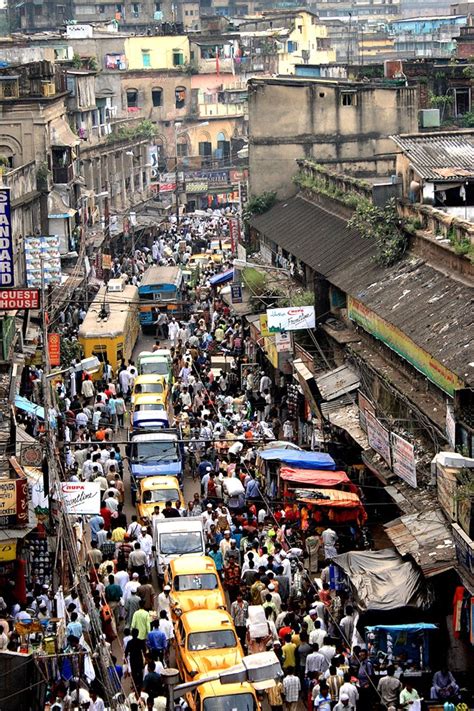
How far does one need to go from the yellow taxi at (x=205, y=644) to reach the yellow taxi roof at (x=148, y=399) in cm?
1437

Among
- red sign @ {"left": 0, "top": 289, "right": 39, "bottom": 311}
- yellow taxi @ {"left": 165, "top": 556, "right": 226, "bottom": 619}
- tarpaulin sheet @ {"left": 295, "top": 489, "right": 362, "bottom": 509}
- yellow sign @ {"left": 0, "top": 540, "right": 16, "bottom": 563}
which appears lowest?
yellow taxi @ {"left": 165, "top": 556, "right": 226, "bottom": 619}

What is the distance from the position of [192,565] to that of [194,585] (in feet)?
2.16

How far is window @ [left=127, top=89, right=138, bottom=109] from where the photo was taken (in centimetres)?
9331

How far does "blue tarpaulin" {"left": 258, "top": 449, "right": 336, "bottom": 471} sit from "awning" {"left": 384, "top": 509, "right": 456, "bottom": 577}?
17.9 ft

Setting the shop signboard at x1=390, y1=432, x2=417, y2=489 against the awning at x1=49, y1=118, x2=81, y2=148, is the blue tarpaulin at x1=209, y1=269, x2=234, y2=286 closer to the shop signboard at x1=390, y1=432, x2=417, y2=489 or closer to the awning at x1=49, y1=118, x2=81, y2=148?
the awning at x1=49, y1=118, x2=81, y2=148

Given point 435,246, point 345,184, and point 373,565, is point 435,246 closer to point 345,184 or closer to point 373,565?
point 373,565

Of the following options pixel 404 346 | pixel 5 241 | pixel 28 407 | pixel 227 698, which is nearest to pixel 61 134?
pixel 28 407

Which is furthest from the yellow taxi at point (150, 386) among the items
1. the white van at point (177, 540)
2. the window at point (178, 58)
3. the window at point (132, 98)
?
the window at point (178, 58)

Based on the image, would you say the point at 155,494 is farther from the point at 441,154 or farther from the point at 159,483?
the point at 441,154

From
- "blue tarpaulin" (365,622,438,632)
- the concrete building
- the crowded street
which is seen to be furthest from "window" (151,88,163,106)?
"blue tarpaulin" (365,622,438,632)

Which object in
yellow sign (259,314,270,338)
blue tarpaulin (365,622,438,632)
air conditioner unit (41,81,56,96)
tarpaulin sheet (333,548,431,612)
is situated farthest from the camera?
air conditioner unit (41,81,56,96)

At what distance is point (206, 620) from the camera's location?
23.3 m

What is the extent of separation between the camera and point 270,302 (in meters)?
43.2

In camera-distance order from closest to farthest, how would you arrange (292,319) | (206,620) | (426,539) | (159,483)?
1. (426,539)
2. (206,620)
3. (159,483)
4. (292,319)
